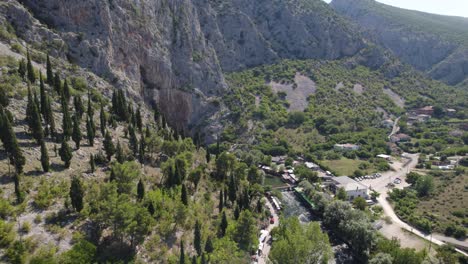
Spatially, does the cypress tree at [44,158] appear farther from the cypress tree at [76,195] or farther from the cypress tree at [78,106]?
the cypress tree at [78,106]

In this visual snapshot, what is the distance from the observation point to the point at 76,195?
36031 millimetres

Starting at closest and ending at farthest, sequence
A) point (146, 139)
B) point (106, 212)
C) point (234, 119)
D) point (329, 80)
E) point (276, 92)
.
→ point (106, 212) → point (146, 139) → point (234, 119) → point (276, 92) → point (329, 80)

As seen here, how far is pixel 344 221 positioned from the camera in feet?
177

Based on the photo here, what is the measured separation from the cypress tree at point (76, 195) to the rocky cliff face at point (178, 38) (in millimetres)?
44754

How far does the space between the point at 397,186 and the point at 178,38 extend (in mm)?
94852

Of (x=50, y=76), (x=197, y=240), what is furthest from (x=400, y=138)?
(x=50, y=76)

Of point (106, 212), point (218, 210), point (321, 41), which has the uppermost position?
point (321, 41)

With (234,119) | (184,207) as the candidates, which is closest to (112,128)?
(184,207)

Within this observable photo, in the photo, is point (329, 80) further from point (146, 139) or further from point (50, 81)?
point (50, 81)

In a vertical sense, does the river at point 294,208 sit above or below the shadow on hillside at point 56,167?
below

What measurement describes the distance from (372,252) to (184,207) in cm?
3318

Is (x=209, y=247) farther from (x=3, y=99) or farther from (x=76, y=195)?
(x=3, y=99)

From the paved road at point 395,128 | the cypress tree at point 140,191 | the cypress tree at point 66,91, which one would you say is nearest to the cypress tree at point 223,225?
the cypress tree at point 140,191

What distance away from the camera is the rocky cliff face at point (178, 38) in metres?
71.4
